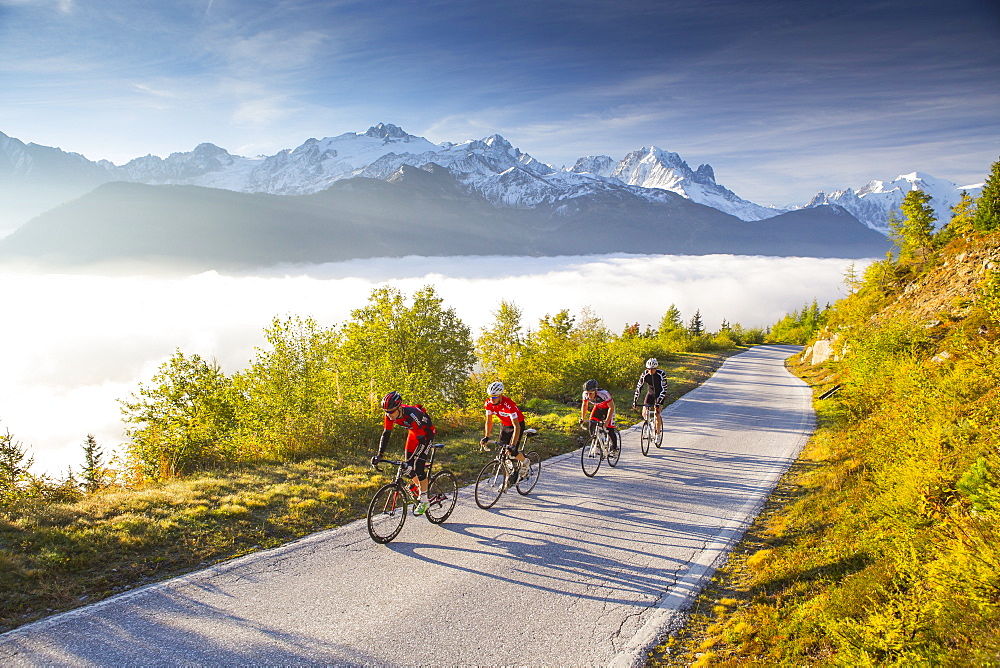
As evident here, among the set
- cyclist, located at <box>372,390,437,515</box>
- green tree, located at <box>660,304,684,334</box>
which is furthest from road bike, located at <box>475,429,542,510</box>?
green tree, located at <box>660,304,684,334</box>

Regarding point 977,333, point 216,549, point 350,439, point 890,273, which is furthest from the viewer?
point 890,273

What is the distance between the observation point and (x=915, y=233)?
24969mm

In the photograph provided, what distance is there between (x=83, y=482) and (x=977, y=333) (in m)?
19.8

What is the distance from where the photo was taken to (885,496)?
7172 millimetres

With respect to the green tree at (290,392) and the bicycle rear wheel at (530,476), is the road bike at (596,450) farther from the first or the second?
the green tree at (290,392)

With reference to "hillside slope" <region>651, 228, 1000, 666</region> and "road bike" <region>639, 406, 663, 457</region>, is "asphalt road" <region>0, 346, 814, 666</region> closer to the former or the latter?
"hillside slope" <region>651, 228, 1000, 666</region>

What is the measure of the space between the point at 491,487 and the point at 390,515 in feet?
8.02

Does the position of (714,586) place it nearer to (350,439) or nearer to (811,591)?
(811,591)

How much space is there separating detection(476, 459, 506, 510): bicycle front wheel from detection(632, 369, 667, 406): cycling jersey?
5.98m

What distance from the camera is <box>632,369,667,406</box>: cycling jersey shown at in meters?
14.3

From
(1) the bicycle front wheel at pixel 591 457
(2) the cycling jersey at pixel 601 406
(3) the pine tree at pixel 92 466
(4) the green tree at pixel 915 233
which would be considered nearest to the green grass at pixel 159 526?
(3) the pine tree at pixel 92 466

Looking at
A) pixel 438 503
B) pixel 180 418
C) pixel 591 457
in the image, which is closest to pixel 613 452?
pixel 591 457

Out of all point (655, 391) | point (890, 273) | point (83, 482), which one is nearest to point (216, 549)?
point (83, 482)

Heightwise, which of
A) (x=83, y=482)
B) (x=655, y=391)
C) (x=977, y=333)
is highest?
(x=977, y=333)
